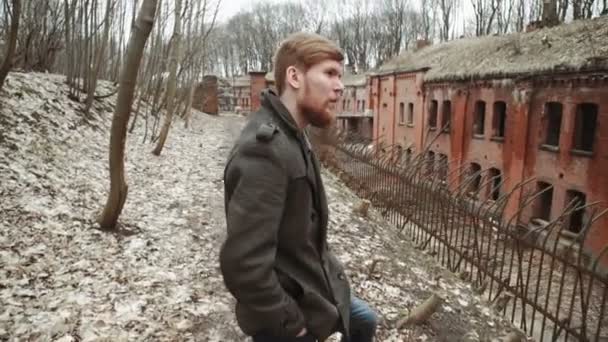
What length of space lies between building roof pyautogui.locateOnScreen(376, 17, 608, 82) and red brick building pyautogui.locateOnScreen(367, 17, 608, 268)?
0.16ft

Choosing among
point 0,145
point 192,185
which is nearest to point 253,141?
point 0,145

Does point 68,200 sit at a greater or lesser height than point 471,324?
greater

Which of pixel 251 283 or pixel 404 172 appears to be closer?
pixel 251 283

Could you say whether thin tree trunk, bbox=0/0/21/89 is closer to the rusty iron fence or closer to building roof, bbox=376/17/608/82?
the rusty iron fence

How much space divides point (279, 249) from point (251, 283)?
0.26 meters

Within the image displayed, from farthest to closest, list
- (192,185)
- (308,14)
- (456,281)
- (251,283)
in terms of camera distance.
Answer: (308,14), (192,185), (456,281), (251,283)

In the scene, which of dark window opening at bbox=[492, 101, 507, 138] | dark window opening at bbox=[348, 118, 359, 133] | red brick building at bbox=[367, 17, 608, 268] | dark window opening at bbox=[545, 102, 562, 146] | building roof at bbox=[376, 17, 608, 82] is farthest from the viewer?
dark window opening at bbox=[348, 118, 359, 133]

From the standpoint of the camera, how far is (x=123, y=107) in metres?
5.26

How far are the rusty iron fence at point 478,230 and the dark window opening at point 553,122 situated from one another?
5.40m

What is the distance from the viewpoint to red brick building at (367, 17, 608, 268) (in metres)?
15.0

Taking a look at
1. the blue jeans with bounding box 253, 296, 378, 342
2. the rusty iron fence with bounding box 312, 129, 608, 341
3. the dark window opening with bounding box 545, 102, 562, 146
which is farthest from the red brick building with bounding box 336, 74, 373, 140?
the blue jeans with bounding box 253, 296, 378, 342

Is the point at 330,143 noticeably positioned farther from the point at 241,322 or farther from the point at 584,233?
the point at 241,322

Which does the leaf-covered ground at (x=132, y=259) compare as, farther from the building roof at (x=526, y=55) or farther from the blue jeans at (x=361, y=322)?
the building roof at (x=526, y=55)

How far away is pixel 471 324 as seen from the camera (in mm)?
4820
